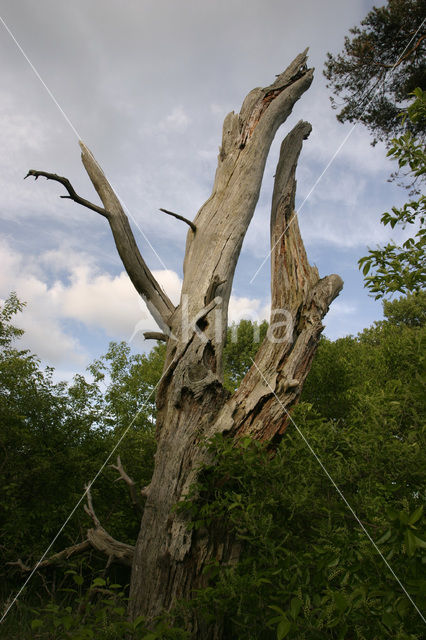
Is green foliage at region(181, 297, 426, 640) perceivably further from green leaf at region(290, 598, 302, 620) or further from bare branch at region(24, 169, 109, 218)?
bare branch at region(24, 169, 109, 218)

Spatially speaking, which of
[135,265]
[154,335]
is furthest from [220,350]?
[135,265]

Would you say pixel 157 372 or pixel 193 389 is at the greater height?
pixel 157 372

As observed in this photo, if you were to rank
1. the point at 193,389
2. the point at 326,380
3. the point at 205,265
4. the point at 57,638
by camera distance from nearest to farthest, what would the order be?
1. the point at 57,638
2. the point at 193,389
3. the point at 205,265
4. the point at 326,380

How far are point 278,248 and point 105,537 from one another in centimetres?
375

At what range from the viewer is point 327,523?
8.01 ft

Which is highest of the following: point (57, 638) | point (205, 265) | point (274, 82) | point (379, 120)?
point (379, 120)

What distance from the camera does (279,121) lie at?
6.23 metres

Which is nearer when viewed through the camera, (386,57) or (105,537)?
(105,537)

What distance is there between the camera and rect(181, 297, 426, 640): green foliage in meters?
1.77

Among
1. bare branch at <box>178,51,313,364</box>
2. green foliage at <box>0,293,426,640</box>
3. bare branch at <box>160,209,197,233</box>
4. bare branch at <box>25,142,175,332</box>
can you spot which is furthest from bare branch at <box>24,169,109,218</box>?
green foliage at <box>0,293,426,640</box>

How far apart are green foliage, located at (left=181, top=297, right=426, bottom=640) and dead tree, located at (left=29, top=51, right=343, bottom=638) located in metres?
0.24

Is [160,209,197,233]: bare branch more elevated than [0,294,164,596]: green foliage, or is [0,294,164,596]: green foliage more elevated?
[160,209,197,233]: bare branch

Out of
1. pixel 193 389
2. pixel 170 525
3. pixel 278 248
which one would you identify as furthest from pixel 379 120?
pixel 170 525

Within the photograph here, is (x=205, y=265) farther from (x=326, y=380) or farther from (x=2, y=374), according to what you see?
(x=326, y=380)
